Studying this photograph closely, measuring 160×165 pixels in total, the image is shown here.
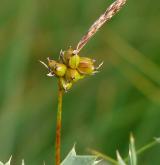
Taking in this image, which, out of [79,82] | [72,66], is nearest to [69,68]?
[72,66]

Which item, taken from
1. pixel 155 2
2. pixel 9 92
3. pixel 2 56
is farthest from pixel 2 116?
pixel 155 2

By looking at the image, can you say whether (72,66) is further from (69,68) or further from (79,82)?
(79,82)

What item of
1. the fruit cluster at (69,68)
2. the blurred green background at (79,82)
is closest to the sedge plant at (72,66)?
the fruit cluster at (69,68)

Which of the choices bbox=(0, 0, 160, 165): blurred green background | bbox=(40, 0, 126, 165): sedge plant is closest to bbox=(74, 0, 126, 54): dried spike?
A: bbox=(40, 0, 126, 165): sedge plant

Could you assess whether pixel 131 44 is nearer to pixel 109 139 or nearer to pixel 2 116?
pixel 109 139

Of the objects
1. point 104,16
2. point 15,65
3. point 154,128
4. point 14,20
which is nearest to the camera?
point 104,16

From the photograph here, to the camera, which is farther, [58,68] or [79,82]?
[79,82]

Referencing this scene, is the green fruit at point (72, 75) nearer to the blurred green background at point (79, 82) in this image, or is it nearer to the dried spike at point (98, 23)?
the dried spike at point (98, 23)
